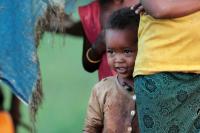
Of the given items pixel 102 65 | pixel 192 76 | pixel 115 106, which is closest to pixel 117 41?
pixel 115 106

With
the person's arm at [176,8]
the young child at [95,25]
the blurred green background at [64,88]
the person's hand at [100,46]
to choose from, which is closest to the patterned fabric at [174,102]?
the person's arm at [176,8]

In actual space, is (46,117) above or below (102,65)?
below

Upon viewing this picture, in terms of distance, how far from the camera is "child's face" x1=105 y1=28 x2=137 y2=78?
8.59ft

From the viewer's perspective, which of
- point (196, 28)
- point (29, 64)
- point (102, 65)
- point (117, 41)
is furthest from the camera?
point (102, 65)

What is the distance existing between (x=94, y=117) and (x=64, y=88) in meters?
1.32

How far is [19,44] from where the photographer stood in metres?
2.87

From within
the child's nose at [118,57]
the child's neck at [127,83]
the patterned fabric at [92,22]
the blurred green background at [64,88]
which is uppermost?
the patterned fabric at [92,22]

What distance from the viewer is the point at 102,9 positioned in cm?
358

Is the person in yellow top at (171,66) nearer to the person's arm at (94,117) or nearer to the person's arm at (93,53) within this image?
the person's arm at (94,117)

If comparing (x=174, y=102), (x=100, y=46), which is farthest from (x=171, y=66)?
(x=100, y=46)

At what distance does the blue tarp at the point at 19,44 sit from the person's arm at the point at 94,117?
325 millimetres

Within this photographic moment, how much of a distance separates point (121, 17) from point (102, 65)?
31.2 inches

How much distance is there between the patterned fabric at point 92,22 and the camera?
3.48 meters

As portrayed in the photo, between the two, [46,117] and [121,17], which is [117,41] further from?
[46,117]
